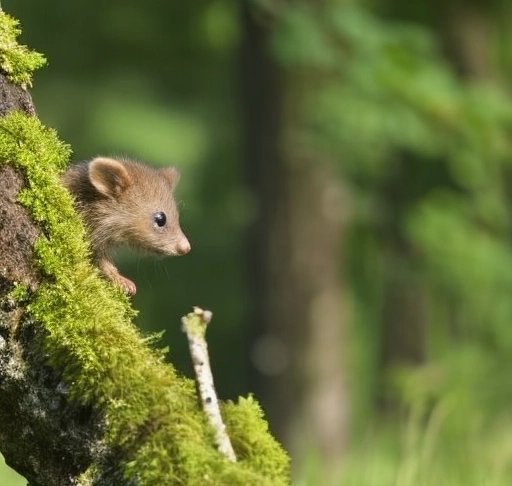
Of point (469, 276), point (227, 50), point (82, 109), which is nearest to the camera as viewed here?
point (469, 276)

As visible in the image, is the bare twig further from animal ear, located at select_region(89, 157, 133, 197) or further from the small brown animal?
animal ear, located at select_region(89, 157, 133, 197)

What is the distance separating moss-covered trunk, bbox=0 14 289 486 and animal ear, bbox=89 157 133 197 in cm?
81

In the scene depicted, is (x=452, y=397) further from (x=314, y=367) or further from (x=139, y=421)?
(x=314, y=367)

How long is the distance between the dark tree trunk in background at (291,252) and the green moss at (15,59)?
929 centimetres

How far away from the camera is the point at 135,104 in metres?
25.9

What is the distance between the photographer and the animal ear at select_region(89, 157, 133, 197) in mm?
4539

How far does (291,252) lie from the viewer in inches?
526

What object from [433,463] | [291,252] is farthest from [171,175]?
[291,252]

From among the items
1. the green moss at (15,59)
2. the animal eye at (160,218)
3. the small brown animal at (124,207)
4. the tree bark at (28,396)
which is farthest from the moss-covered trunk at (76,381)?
the animal eye at (160,218)

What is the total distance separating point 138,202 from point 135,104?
21.1 metres

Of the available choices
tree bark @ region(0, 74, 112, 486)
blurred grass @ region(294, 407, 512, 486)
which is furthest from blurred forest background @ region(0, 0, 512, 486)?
Answer: tree bark @ region(0, 74, 112, 486)

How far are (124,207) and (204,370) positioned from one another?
167cm

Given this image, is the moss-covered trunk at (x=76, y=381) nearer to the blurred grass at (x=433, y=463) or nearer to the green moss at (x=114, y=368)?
the green moss at (x=114, y=368)

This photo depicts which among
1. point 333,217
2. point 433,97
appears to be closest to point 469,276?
point 333,217
